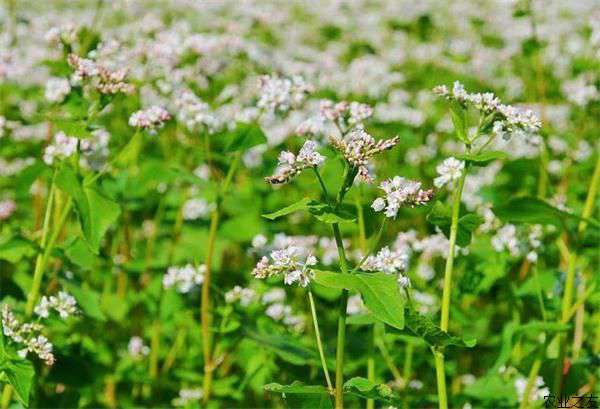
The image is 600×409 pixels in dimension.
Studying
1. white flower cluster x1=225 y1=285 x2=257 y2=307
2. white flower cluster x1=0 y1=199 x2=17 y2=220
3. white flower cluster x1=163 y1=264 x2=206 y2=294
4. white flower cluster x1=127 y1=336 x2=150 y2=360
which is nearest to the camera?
white flower cluster x1=225 y1=285 x2=257 y2=307

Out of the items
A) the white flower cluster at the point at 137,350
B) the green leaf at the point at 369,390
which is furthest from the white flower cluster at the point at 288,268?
the white flower cluster at the point at 137,350

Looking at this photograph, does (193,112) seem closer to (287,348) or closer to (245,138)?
(245,138)

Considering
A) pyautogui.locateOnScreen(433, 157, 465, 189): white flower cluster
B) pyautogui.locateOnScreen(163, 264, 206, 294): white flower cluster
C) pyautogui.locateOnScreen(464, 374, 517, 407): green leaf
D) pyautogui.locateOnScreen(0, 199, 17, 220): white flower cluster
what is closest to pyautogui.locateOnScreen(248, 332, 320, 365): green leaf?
pyautogui.locateOnScreen(163, 264, 206, 294): white flower cluster

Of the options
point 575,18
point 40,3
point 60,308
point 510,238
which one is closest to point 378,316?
point 60,308

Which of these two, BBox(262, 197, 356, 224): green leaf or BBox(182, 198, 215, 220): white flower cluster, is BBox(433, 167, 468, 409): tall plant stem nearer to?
BBox(262, 197, 356, 224): green leaf

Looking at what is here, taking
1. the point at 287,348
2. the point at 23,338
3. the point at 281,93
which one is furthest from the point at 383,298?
the point at 281,93

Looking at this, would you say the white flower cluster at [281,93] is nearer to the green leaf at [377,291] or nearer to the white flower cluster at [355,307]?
the white flower cluster at [355,307]
